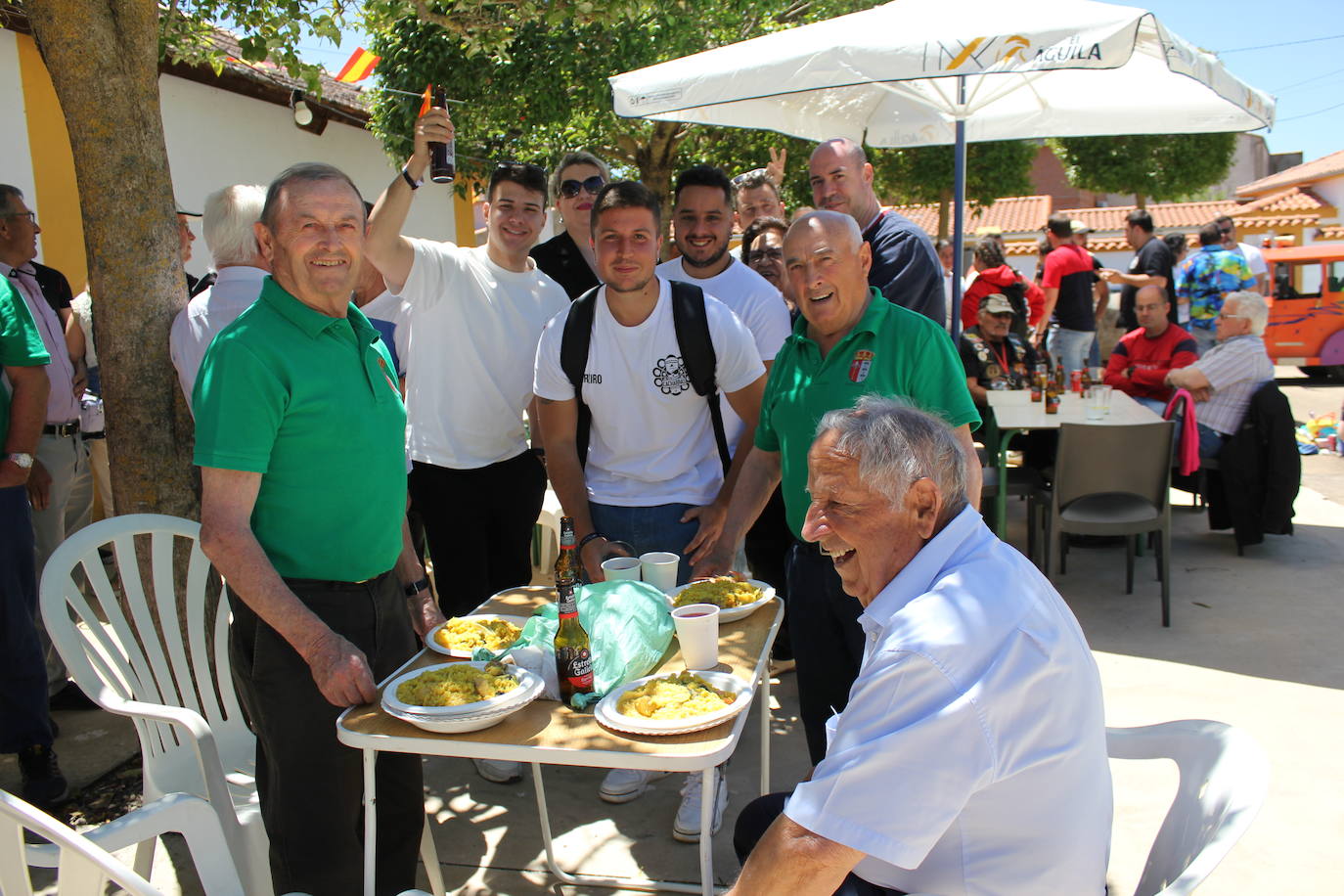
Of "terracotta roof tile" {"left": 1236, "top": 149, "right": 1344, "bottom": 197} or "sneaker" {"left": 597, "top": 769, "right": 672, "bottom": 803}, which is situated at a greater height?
"terracotta roof tile" {"left": 1236, "top": 149, "right": 1344, "bottom": 197}

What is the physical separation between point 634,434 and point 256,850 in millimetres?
1636

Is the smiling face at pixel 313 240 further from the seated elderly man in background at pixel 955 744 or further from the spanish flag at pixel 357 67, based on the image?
the spanish flag at pixel 357 67

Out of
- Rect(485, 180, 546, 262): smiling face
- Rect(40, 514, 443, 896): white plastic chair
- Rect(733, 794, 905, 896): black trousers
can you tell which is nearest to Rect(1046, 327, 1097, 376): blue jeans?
Rect(485, 180, 546, 262): smiling face

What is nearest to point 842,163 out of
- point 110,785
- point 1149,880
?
point 1149,880

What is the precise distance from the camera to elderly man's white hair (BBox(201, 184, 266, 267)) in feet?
10.2

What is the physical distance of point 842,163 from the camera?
14.2 ft

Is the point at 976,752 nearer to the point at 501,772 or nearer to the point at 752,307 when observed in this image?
the point at 501,772

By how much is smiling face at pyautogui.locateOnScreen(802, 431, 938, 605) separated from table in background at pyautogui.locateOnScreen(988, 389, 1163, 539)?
4.30 meters

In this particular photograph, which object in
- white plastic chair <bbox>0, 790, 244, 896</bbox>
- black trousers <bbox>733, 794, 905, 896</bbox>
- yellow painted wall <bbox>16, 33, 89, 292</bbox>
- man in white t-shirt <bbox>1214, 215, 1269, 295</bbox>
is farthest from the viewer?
man in white t-shirt <bbox>1214, 215, 1269, 295</bbox>

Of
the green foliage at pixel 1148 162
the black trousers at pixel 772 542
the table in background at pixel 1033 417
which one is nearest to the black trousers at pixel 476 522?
the black trousers at pixel 772 542

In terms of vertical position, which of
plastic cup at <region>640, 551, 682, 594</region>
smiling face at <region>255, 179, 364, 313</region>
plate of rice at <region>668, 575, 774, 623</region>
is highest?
smiling face at <region>255, 179, 364, 313</region>

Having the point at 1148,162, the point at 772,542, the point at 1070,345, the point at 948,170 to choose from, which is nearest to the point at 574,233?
the point at 772,542

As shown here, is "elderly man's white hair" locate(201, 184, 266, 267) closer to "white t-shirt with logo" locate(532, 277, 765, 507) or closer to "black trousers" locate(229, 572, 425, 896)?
"white t-shirt with logo" locate(532, 277, 765, 507)

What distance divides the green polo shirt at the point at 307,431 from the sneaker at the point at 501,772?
1.55 m
